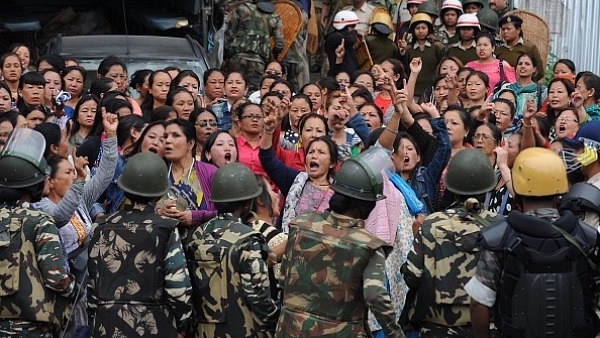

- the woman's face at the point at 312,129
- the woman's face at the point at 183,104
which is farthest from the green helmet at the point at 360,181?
A: the woman's face at the point at 183,104

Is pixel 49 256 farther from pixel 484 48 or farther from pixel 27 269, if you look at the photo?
pixel 484 48

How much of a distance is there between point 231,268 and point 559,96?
555cm

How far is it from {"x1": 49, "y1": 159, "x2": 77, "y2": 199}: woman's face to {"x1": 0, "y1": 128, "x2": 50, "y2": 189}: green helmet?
0.90 m

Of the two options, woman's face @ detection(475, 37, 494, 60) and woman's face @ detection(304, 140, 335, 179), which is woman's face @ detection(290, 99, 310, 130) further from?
woman's face @ detection(475, 37, 494, 60)

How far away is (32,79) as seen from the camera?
38.7ft

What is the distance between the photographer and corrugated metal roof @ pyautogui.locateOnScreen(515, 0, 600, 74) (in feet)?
56.2

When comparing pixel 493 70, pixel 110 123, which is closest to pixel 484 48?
pixel 493 70

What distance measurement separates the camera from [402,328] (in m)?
7.52

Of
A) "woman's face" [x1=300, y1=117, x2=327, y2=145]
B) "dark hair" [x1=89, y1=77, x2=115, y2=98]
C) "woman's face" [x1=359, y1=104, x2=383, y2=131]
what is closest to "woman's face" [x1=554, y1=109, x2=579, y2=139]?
"woman's face" [x1=359, y1=104, x2=383, y2=131]

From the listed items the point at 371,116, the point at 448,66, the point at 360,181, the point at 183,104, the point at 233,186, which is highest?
the point at 360,181

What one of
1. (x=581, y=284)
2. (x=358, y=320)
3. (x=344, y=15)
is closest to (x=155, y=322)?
(x=358, y=320)

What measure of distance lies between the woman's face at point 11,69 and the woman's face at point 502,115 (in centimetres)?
444

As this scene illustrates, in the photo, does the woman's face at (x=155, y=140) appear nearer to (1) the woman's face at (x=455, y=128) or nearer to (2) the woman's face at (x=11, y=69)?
(1) the woman's face at (x=455, y=128)

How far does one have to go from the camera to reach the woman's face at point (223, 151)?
935 centimetres
